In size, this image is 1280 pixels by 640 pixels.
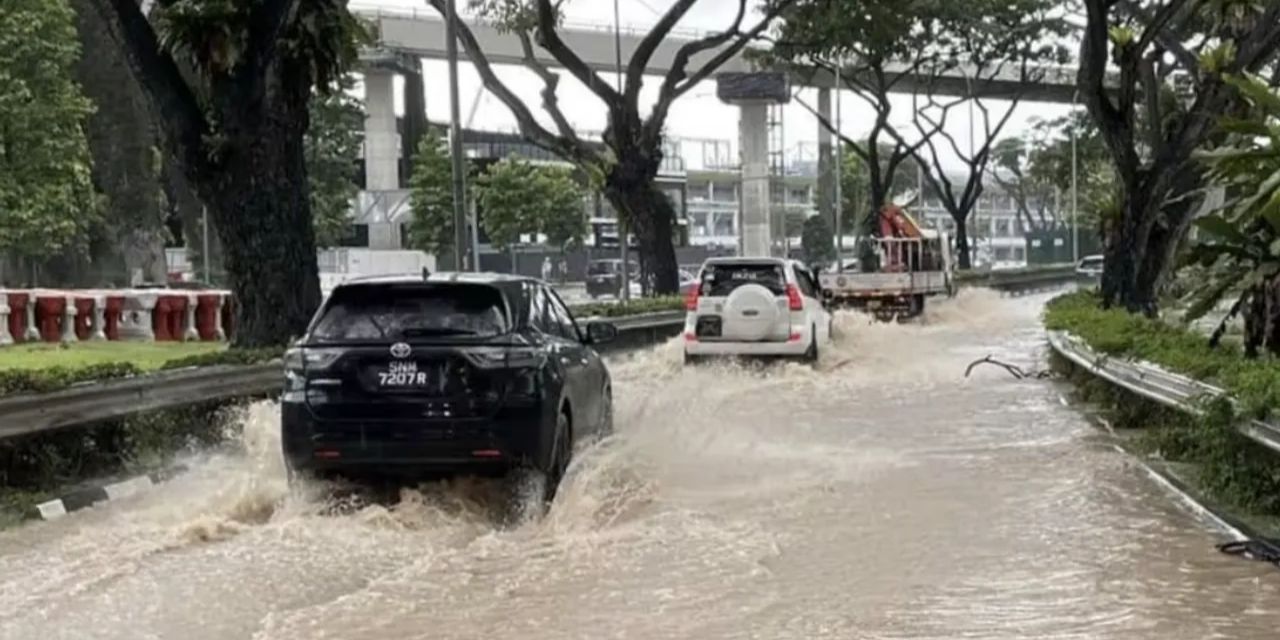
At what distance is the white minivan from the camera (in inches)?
817

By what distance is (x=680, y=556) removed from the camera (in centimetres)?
871

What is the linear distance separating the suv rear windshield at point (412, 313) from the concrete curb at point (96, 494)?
88.9 inches

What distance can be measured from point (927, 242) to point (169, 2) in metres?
25.6

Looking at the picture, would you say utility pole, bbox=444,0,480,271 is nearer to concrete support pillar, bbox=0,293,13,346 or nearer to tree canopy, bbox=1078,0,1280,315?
concrete support pillar, bbox=0,293,13,346

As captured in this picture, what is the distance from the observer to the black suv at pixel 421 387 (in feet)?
30.6

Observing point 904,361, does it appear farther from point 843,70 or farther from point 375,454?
point 843,70

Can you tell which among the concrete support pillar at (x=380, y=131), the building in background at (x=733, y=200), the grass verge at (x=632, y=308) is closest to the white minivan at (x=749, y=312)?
the grass verge at (x=632, y=308)

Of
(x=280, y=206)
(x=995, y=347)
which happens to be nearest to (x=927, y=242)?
(x=995, y=347)

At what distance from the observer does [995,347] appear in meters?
27.6

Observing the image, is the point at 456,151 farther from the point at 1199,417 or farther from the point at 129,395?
the point at 1199,417

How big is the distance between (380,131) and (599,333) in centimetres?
4361

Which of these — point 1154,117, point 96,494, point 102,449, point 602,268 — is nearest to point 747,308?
point 1154,117

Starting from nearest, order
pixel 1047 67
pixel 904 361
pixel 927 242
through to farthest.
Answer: pixel 904 361 < pixel 927 242 < pixel 1047 67

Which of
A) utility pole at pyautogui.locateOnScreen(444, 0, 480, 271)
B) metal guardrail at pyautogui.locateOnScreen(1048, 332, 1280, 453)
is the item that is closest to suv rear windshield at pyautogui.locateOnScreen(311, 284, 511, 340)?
metal guardrail at pyautogui.locateOnScreen(1048, 332, 1280, 453)
